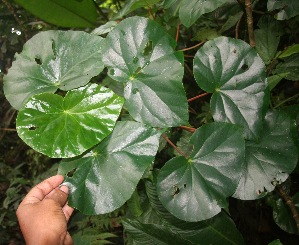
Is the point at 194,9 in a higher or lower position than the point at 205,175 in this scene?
higher

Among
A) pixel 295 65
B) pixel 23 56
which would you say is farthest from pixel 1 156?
pixel 295 65

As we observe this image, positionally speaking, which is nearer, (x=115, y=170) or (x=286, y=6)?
(x=115, y=170)

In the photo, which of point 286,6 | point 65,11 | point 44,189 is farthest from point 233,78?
point 65,11

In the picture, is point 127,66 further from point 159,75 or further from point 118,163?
point 118,163

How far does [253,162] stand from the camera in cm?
94

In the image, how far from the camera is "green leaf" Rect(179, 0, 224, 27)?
923 mm

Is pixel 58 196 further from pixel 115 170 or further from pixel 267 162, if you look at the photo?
pixel 267 162

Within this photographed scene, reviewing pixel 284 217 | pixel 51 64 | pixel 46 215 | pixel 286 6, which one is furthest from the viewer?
pixel 284 217

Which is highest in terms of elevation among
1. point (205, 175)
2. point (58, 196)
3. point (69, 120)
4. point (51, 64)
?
point (51, 64)

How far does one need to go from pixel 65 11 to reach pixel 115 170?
127 cm

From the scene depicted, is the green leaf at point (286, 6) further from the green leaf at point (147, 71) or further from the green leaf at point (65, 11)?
the green leaf at point (65, 11)

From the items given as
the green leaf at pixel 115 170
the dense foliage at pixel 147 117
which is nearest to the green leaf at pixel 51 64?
the dense foliage at pixel 147 117

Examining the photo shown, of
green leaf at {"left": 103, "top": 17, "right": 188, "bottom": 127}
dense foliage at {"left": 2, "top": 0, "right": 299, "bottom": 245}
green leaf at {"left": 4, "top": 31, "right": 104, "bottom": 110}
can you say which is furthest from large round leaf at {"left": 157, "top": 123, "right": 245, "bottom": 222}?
green leaf at {"left": 4, "top": 31, "right": 104, "bottom": 110}

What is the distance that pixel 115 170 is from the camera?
0.81 m
